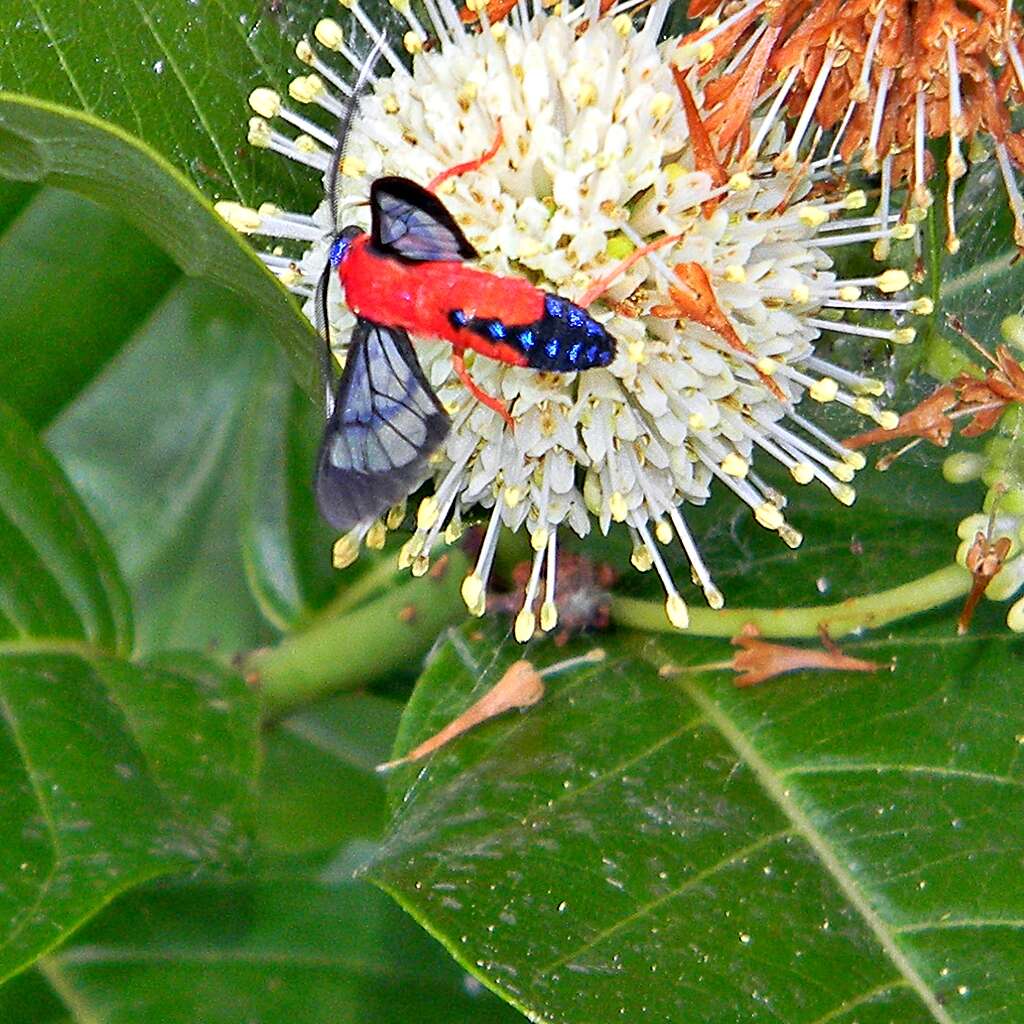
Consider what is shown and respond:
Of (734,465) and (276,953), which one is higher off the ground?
(734,465)

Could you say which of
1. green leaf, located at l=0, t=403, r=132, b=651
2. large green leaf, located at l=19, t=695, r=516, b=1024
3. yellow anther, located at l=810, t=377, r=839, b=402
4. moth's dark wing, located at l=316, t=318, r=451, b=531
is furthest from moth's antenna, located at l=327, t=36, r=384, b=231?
large green leaf, located at l=19, t=695, r=516, b=1024

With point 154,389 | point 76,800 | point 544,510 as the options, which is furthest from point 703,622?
point 154,389

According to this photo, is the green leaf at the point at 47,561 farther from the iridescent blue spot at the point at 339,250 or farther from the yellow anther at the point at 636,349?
the yellow anther at the point at 636,349

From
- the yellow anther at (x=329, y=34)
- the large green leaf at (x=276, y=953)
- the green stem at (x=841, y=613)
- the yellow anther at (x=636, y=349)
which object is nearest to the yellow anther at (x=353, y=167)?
the yellow anther at (x=329, y=34)

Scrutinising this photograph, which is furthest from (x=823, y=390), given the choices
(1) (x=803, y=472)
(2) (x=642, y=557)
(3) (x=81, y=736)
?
(3) (x=81, y=736)

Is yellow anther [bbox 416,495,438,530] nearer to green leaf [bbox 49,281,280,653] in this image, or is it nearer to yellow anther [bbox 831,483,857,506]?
yellow anther [bbox 831,483,857,506]

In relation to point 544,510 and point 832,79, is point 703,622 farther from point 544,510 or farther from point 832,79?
point 832,79

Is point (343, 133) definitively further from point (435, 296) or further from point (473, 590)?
point (473, 590)
